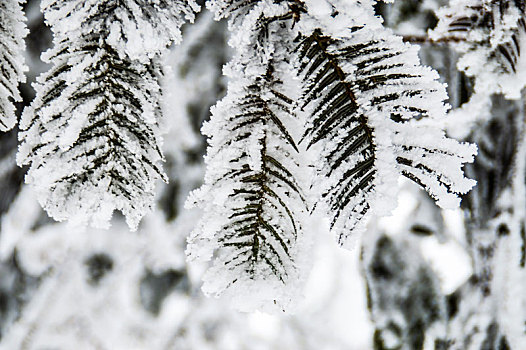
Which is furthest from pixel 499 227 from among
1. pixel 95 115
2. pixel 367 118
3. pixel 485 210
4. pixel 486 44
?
pixel 95 115

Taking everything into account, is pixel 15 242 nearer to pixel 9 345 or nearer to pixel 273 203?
pixel 9 345

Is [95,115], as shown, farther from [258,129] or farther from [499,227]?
[499,227]

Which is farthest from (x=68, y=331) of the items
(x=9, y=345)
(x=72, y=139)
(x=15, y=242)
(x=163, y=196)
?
(x=72, y=139)

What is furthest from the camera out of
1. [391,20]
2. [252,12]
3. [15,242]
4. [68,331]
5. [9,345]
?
[68,331]

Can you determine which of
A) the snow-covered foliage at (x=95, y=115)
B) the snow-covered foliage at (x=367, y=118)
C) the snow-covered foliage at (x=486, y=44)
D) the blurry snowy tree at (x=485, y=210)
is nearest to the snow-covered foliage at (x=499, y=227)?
the blurry snowy tree at (x=485, y=210)

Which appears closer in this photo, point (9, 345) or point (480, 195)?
point (480, 195)

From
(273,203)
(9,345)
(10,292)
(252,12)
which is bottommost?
(9,345)

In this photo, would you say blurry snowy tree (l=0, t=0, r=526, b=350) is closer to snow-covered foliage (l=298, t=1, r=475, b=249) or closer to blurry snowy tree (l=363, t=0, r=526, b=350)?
snow-covered foliage (l=298, t=1, r=475, b=249)

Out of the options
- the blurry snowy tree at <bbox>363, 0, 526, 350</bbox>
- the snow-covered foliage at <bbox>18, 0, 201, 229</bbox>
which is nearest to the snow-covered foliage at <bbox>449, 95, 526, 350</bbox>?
the blurry snowy tree at <bbox>363, 0, 526, 350</bbox>
